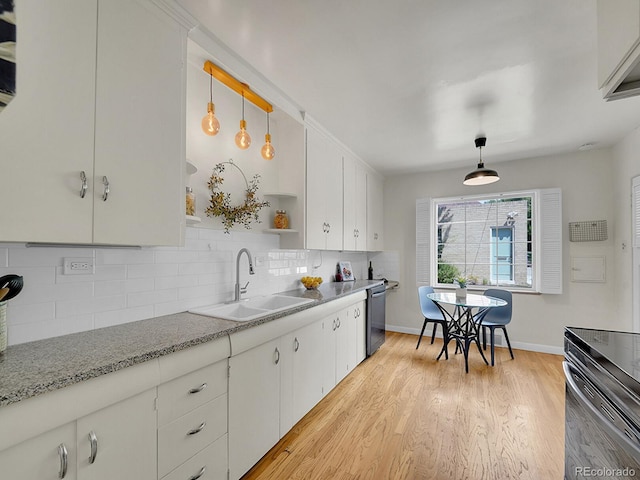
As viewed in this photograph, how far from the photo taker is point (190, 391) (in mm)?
1361

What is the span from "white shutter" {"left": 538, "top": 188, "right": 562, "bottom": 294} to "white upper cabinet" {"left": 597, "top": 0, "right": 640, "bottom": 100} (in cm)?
337

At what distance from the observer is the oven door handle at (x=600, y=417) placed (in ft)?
2.75

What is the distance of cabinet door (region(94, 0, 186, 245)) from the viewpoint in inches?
49.4

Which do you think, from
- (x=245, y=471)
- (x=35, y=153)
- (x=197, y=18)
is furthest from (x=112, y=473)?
(x=197, y=18)

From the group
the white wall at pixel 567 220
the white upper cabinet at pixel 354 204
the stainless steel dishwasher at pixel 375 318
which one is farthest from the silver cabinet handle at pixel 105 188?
the white wall at pixel 567 220

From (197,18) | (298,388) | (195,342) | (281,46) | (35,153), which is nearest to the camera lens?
(35,153)

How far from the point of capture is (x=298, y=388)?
2184 millimetres

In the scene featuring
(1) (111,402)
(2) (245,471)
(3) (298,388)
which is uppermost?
(1) (111,402)

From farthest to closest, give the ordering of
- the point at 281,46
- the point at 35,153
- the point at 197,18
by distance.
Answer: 1. the point at 281,46
2. the point at 197,18
3. the point at 35,153

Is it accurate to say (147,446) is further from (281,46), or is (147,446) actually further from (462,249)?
(462,249)

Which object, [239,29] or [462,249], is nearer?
[239,29]

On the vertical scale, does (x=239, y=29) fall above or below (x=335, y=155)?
above

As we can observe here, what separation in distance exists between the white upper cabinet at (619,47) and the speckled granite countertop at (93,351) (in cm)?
192

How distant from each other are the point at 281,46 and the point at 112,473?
2.30 m
